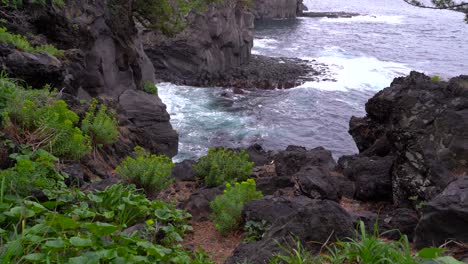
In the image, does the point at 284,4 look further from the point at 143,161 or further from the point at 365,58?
the point at 143,161

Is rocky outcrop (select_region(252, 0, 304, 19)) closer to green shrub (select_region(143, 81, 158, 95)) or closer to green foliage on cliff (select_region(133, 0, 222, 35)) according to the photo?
green shrub (select_region(143, 81, 158, 95))

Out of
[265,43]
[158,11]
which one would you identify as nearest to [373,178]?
[158,11]

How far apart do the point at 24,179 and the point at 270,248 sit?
93.7 inches

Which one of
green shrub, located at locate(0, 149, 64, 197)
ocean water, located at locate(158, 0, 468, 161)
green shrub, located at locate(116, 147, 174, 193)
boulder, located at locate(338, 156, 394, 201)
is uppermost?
green shrub, located at locate(0, 149, 64, 197)

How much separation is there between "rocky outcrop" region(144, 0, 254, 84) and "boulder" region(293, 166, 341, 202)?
26120 millimetres

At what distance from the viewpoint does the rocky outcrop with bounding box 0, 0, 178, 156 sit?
13.4 meters

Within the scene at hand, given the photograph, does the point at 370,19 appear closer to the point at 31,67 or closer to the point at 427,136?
the point at 427,136

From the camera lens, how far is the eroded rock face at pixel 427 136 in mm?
8766

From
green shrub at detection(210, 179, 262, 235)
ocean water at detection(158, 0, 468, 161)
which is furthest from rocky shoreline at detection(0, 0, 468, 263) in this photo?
ocean water at detection(158, 0, 468, 161)

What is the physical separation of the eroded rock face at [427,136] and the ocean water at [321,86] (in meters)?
11.7

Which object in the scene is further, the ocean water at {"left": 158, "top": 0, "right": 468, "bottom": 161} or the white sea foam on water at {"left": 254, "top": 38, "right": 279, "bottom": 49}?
the white sea foam on water at {"left": 254, "top": 38, "right": 279, "bottom": 49}

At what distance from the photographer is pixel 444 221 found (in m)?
5.78

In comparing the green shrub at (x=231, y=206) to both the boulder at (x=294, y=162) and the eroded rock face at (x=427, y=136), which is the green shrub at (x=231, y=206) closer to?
the eroded rock face at (x=427, y=136)

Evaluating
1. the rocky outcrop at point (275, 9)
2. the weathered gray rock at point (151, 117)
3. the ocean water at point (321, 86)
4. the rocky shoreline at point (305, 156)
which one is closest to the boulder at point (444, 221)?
the rocky shoreline at point (305, 156)
